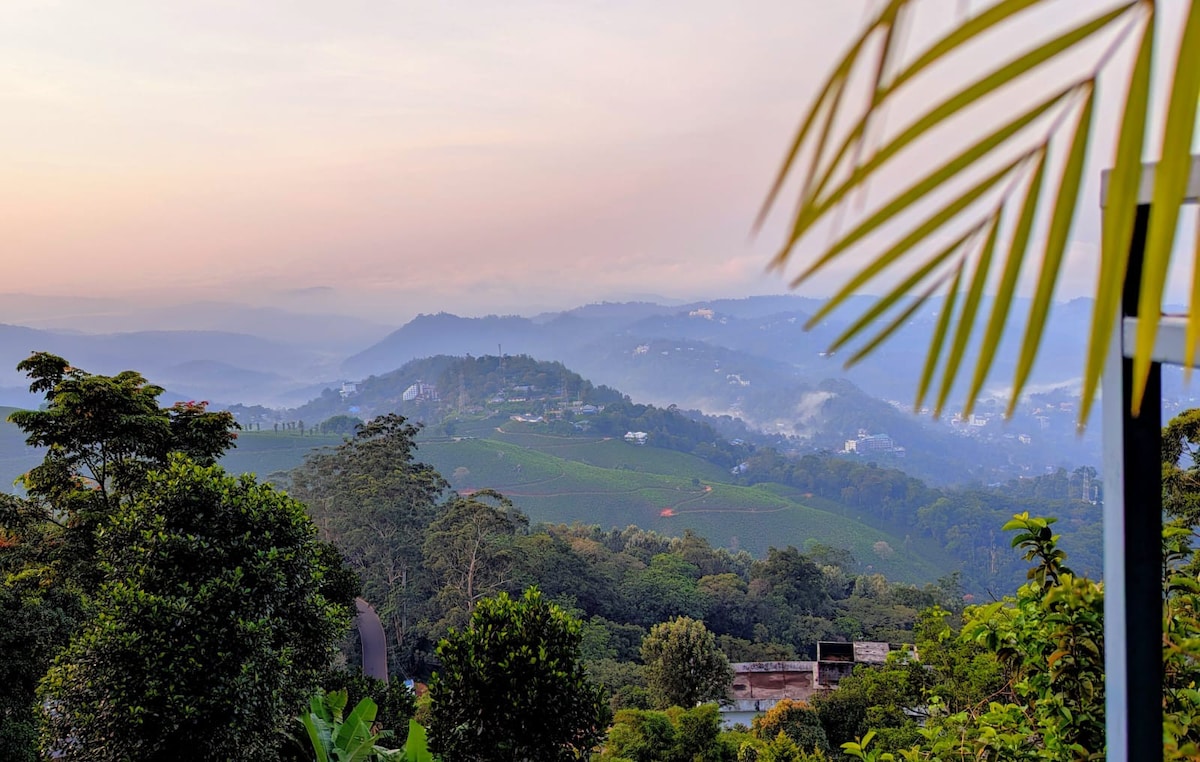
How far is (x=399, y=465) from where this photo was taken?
15.2 meters

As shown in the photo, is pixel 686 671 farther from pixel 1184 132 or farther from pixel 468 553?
pixel 1184 132

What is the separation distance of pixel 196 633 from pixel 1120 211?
409 cm

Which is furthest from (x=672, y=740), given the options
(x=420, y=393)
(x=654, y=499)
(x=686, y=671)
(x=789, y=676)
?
(x=420, y=393)

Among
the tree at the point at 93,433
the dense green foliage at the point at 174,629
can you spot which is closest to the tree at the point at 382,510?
the tree at the point at 93,433

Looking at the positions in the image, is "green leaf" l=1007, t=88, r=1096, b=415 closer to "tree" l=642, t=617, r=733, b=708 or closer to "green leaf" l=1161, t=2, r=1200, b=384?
"green leaf" l=1161, t=2, r=1200, b=384

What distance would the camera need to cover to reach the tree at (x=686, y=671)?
1116 centimetres

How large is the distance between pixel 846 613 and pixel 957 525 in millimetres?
16008

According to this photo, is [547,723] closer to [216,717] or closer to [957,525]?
[216,717]

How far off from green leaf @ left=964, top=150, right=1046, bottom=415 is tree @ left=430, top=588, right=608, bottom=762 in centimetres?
414

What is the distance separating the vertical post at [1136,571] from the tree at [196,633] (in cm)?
352

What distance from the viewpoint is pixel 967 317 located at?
0.66ft

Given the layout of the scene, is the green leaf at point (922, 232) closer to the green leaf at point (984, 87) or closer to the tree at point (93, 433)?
the green leaf at point (984, 87)

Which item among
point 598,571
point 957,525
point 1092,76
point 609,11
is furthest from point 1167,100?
point 957,525

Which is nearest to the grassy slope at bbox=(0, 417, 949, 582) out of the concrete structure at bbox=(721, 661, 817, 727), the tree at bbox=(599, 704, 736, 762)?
the concrete structure at bbox=(721, 661, 817, 727)
